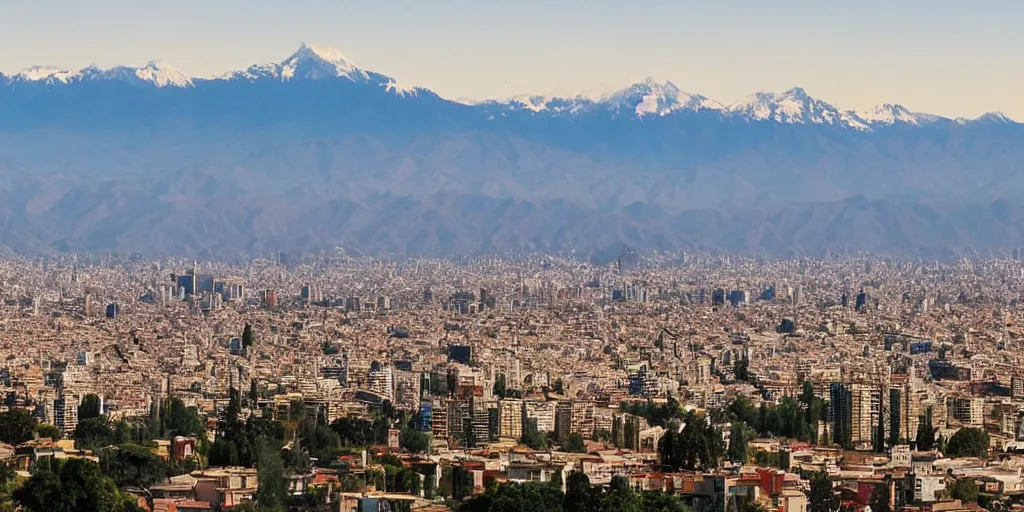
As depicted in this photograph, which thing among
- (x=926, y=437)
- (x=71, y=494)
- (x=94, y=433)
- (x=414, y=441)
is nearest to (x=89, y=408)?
(x=94, y=433)

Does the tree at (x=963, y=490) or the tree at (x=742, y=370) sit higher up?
the tree at (x=742, y=370)

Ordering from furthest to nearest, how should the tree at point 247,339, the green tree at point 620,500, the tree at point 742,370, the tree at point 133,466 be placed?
1. the tree at point 247,339
2. the tree at point 742,370
3. the tree at point 133,466
4. the green tree at point 620,500

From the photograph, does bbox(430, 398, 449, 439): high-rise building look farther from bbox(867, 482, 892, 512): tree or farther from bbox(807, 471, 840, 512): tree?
bbox(867, 482, 892, 512): tree

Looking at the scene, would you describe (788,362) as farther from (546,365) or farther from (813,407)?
(813,407)

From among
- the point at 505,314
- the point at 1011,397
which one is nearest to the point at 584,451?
the point at 1011,397

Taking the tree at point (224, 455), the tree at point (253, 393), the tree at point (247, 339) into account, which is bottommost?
the tree at point (224, 455)

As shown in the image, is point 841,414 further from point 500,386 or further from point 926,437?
point 500,386

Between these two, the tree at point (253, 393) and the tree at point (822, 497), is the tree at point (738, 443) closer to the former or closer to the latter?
the tree at point (822, 497)

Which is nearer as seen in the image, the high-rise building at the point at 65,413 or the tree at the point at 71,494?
the tree at the point at 71,494

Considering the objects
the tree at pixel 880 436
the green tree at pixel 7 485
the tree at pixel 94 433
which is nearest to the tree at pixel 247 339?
the tree at pixel 94 433
